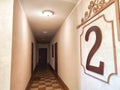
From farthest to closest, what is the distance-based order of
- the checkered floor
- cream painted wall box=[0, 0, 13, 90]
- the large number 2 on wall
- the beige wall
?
the checkered floor, the beige wall, cream painted wall box=[0, 0, 13, 90], the large number 2 on wall

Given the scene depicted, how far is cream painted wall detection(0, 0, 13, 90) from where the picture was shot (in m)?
1.59

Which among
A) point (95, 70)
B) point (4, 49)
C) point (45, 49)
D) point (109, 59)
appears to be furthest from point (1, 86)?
point (45, 49)

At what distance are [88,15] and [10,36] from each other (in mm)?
1342

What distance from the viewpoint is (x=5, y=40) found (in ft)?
5.44

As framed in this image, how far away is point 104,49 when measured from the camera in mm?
1360

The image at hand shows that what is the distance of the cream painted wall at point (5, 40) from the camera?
5.20 feet

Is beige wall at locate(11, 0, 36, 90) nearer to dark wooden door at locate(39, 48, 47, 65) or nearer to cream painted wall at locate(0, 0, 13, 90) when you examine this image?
cream painted wall at locate(0, 0, 13, 90)

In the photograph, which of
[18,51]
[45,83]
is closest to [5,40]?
[18,51]

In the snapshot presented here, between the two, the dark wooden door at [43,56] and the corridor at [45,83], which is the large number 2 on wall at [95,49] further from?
the dark wooden door at [43,56]

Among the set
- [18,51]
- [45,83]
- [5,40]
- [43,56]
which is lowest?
[45,83]

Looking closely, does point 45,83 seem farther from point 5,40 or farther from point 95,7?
point 95,7

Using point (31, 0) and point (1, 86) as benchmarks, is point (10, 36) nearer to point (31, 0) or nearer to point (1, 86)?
point (1, 86)

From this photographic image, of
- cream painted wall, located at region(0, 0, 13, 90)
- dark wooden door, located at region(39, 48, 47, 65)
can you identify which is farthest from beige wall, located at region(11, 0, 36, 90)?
dark wooden door, located at region(39, 48, 47, 65)

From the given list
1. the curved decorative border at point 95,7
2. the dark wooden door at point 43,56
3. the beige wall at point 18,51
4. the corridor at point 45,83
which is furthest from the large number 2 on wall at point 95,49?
the dark wooden door at point 43,56
